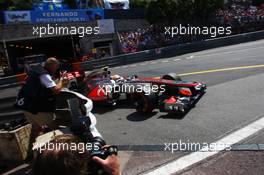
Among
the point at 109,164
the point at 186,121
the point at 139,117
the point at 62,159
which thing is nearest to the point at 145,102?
the point at 139,117

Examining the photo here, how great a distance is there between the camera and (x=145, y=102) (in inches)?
277

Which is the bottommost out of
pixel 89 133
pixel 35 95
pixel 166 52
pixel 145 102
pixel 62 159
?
pixel 166 52

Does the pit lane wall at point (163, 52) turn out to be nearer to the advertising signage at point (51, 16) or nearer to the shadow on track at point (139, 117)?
the shadow on track at point (139, 117)

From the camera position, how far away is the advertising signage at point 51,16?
25.2 m

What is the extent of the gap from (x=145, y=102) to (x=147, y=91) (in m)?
0.25

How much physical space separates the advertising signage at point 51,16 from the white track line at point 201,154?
914 inches

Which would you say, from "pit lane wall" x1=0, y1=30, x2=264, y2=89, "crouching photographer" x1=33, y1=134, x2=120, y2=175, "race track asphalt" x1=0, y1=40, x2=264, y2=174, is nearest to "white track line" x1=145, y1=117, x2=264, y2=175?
"race track asphalt" x1=0, y1=40, x2=264, y2=174

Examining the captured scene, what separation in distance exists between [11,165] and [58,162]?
416 cm

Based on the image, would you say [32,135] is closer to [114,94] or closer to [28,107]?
[28,107]

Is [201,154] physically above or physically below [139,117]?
above

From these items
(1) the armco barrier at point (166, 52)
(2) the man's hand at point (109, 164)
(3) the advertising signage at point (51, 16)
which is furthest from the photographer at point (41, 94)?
(3) the advertising signage at point (51, 16)

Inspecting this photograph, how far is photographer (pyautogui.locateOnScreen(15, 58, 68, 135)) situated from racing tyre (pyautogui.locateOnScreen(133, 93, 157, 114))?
227 cm

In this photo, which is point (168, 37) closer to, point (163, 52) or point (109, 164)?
point (163, 52)

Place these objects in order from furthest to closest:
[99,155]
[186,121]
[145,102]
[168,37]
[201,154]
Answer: [168,37] → [145,102] → [186,121] → [201,154] → [99,155]
